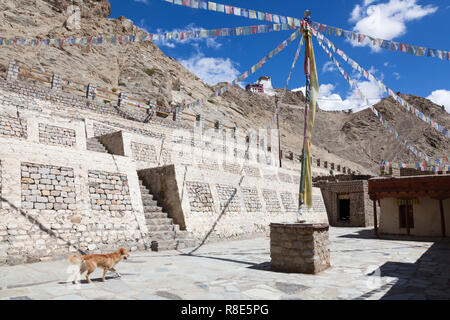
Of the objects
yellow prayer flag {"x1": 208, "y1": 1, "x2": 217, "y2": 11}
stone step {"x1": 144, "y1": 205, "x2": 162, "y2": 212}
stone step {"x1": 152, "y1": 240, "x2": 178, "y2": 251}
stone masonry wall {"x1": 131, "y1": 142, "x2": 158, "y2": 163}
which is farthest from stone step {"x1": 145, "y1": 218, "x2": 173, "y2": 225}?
yellow prayer flag {"x1": 208, "y1": 1, "x2": 217, "y2": 11}

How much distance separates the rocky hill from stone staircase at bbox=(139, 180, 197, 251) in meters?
25.1

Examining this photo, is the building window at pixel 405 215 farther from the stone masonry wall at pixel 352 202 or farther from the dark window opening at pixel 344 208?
the dark window opening at pixel 344 208

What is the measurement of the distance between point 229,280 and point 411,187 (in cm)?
1369

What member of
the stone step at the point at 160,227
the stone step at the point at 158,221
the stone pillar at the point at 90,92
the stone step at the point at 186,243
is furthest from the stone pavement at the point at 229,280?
the stone pillar at the point at 90,92

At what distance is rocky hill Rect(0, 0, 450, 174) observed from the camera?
37594 millimetres

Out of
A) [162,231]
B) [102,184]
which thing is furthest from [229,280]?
[102,184]

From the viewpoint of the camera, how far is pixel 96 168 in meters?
10.3

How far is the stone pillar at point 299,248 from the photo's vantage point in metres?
6.88

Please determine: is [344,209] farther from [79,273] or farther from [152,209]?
[79,273]

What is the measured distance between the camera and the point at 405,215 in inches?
664

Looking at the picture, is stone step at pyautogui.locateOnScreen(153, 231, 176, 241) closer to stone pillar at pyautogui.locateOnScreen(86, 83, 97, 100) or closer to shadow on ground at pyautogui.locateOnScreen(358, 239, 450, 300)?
shadow on ground at pyautogui.locateOnScreen(358, 239, 450, 300)

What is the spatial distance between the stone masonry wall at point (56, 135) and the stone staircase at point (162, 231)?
5525mm
